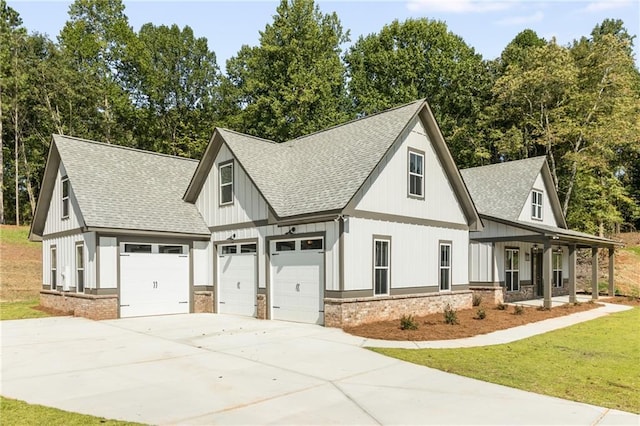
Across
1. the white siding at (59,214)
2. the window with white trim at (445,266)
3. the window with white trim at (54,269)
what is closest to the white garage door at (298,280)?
the window with white trim at (445,266)

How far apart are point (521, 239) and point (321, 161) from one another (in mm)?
9674

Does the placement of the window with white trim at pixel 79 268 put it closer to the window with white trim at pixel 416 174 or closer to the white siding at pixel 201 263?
the white siding at pixel 201 263

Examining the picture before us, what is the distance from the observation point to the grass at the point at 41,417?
5.82 meters

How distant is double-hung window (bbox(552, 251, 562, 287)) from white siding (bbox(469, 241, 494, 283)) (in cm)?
755

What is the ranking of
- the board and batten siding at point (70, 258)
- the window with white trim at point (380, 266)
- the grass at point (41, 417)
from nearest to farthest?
the grass at point (41, 417) < the window with white trim at point (380, 266) < the board and batten siding at point (70, 258)

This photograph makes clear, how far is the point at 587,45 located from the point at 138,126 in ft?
140

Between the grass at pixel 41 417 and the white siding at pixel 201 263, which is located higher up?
the white siding at pixel 201 263

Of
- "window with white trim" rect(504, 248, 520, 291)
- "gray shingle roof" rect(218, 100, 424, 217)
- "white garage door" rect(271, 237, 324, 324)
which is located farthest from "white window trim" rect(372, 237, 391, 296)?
"window with white trim" rect(504, 248, 520, 291)

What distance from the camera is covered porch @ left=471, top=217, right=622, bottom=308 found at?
1933 cm

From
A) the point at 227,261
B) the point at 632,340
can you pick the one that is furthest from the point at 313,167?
the point at 632,340

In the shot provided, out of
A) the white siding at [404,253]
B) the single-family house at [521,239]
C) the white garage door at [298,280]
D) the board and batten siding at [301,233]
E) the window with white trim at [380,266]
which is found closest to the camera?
the board and batten siding at [301,233]

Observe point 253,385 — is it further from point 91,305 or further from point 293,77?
point 293,77

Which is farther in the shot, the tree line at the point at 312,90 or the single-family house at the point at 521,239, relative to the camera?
the tree line at the point at 312,90

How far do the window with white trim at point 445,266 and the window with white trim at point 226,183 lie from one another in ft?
28.4
